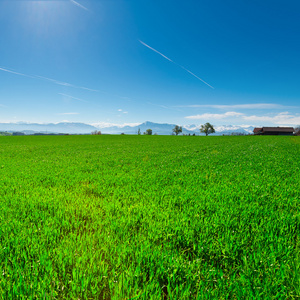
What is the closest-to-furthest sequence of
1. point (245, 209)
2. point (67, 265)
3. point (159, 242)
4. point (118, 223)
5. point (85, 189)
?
point (67, 265), point (159, 242), point (118, 223), point (245, 209), point (85, 189)

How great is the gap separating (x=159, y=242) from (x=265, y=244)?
1.87 meters

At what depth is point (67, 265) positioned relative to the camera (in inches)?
101

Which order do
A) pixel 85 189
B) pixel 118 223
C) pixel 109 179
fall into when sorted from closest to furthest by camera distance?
pixel 118 223 < pixel 85 189 < pixel 109 179

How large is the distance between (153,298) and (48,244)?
2075 mm

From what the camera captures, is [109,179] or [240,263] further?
[109,179]

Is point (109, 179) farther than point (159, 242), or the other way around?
point (109, 179)

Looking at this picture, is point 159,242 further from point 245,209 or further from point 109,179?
point 109,179

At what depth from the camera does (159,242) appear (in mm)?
3248

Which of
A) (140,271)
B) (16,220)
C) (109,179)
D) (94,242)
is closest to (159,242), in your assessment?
(140,271)

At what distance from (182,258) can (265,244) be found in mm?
1579

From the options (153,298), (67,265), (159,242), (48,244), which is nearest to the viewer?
(153,298)

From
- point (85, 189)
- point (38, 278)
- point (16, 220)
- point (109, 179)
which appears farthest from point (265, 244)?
point (109, 179)

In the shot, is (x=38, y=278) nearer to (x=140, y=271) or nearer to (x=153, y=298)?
(x=140, y=271)

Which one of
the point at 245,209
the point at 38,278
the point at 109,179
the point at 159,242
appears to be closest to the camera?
the point at 38,278
